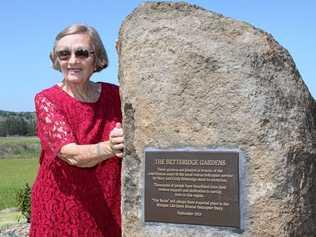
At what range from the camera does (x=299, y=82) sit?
372 centimetres

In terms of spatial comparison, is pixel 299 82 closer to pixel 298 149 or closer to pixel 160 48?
pixel 298 149

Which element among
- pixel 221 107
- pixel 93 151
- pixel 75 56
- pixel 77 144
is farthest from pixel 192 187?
pixel 75 56

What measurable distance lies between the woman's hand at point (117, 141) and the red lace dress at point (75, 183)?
0.25 meters

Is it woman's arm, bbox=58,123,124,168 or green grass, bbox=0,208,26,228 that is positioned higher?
woman's arm, bbox=58,123,124,168

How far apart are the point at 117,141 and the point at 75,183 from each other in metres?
0.49

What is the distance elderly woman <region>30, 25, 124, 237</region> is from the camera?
4102mm

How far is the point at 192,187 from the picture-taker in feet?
12.1

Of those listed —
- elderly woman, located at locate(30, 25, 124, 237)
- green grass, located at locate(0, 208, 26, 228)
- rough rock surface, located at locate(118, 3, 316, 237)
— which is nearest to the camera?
rough rock surface, located at locate(118, 3, 316, 237)

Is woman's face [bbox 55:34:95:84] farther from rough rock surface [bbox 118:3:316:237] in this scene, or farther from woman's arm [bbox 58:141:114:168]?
woman's arm [bbox 58:141:114:168]

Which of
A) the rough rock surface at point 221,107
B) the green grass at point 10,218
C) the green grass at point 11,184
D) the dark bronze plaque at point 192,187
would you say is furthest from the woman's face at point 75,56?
the green grass at point 11,184

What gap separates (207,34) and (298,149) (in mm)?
919

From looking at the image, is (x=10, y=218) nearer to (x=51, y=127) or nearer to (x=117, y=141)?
(x=51, y=127)

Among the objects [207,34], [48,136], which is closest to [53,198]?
[48,136]

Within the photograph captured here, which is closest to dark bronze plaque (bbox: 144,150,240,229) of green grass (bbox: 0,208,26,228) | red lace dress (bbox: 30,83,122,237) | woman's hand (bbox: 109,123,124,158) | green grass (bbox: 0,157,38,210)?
woman's hand (bbox: 109,123,124,158)
